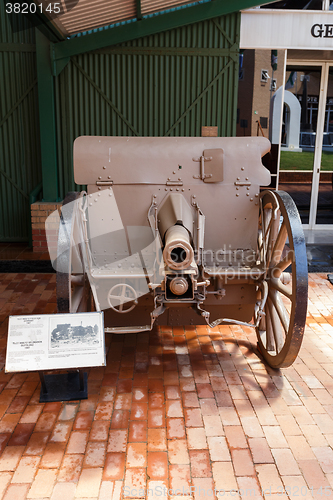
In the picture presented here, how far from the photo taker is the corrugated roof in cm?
529

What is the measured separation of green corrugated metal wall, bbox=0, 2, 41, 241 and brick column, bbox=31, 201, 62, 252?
0.56 metres

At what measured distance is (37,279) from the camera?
5680mm

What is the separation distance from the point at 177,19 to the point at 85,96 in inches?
65.3

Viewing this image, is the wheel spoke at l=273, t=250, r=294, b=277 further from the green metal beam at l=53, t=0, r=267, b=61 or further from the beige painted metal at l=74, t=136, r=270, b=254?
the green metal beam at l=53, t=0, r=267, b=61

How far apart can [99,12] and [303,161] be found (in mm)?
4177

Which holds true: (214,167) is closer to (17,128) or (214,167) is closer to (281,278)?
(281,278)

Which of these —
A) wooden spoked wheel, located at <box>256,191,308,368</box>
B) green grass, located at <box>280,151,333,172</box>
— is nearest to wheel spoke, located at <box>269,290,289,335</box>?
wooden spoked wheel, located at <box>256,191,308,368</box>

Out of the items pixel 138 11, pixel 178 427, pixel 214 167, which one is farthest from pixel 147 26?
pixel 178 427

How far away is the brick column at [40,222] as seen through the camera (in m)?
6.49

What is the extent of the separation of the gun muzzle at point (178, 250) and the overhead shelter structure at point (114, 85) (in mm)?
3961

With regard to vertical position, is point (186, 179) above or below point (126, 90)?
below

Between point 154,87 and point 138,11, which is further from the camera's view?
point 154,87

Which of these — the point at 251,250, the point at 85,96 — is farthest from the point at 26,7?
the point at 251,250

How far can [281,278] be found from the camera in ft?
11.7
